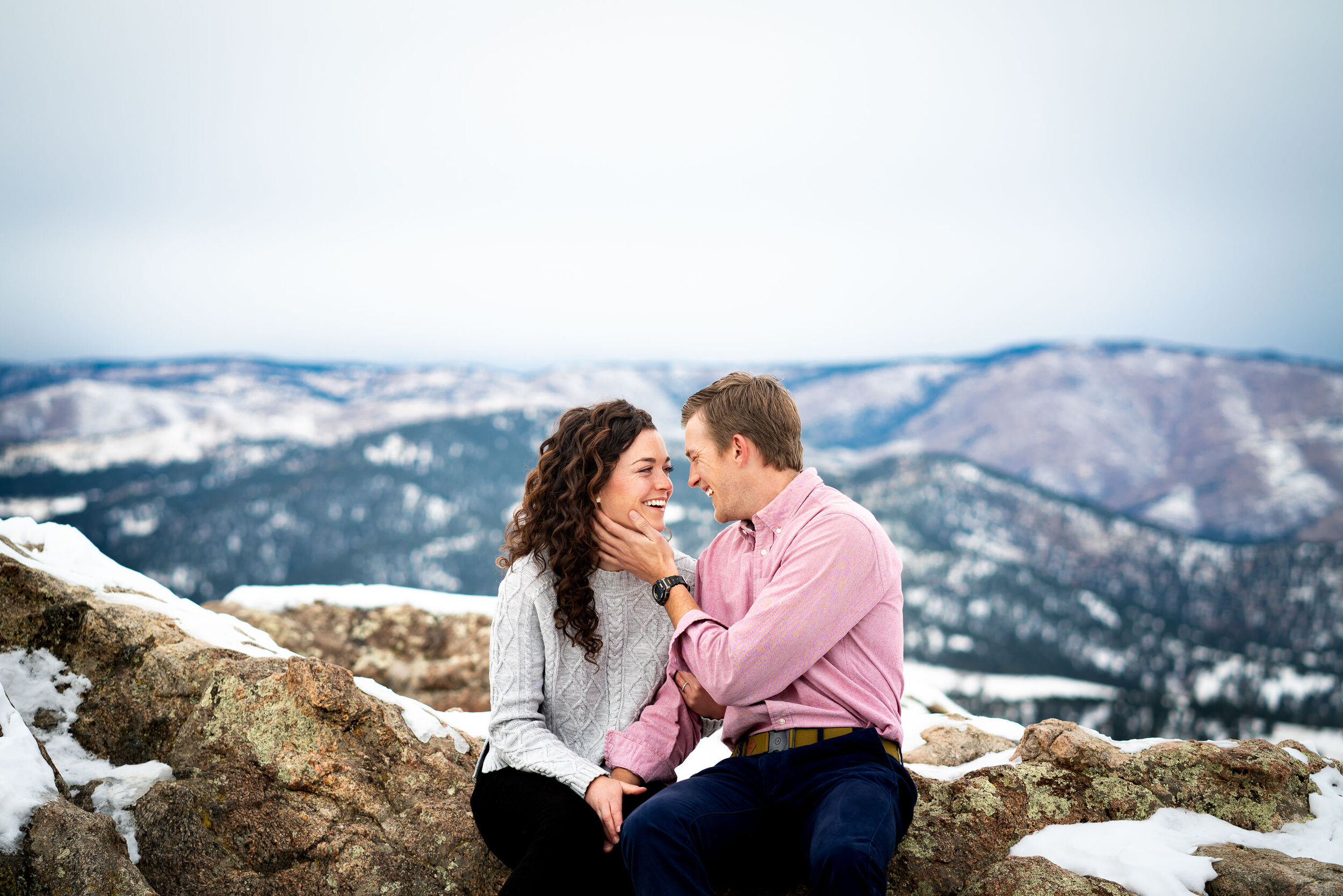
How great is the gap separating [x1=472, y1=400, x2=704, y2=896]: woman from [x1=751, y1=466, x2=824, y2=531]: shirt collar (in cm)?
63

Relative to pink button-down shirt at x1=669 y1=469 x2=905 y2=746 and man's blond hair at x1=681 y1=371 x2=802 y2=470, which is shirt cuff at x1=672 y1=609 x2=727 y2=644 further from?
man's blond hair at x1=681 y1=371 x2=802 y2=470

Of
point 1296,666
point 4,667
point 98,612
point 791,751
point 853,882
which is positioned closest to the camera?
point 853,882

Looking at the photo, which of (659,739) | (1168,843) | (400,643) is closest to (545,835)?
(659,739)

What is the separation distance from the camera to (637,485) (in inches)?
182

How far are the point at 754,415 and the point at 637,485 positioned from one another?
0.84 metres

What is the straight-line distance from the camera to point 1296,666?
7200 inches

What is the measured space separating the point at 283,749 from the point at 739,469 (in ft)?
11.9

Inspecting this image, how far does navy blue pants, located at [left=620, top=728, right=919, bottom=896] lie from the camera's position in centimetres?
347

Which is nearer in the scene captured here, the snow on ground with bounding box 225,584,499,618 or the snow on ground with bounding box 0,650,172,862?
the snow on ground with bounding box 0,650,172,862

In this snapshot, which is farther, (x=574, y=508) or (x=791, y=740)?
(x=574, y=508)

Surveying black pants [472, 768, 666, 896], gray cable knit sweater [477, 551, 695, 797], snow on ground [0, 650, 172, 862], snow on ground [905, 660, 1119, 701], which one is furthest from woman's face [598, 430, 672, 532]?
snow on ground [905, 660, 1119, 701]

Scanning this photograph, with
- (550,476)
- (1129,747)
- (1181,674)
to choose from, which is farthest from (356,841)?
(1181,674)

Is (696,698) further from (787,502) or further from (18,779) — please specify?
(18,779)

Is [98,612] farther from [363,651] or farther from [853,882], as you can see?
[363,651]
